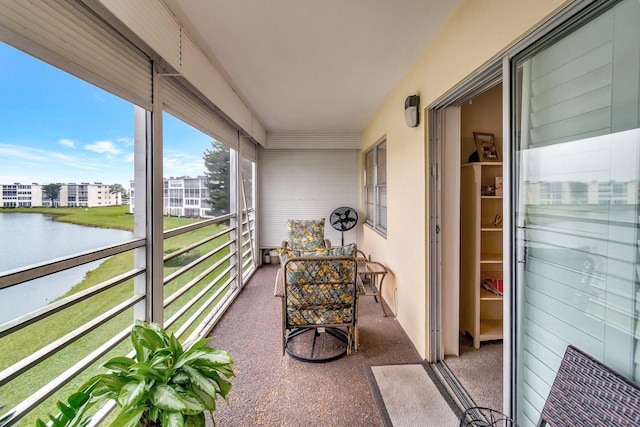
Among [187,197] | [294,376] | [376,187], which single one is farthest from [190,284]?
[376,187]

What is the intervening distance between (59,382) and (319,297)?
4.92 feet

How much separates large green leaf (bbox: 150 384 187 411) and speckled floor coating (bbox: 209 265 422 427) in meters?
0.93

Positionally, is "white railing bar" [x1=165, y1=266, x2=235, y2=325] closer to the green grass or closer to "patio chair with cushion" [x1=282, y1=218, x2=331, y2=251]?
the green grass

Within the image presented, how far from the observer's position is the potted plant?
2.88 ft

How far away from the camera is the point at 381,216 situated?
13.0 ft

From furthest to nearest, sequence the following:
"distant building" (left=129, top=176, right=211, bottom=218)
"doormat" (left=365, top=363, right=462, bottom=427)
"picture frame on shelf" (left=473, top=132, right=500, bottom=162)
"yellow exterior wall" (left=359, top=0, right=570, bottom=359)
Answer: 1. "picture frame on shelf" (left=473, top=132, right=500, bottom=162)
2. "distant building" (left=129, top=176, right=211, bottom=218)
3. "doormat" (left=365, top=363, right=462, bottom=427)
4. "yellow exterior wall" (left=359, top=0, right=570, bottom=359)

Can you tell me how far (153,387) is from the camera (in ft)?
3.09

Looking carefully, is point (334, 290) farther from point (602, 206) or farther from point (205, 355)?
point (602, 206)

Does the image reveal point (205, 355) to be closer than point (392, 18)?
Yes

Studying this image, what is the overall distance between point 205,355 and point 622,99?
67.3 inches

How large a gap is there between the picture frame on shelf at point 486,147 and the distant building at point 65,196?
A: 9.33ft

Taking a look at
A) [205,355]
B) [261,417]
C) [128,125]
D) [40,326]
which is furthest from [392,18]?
[261,417]

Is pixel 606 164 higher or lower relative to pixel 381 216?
higher

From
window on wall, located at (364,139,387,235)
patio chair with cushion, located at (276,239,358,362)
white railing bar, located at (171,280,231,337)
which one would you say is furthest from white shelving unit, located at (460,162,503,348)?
white railing bar, located at (171,280,231,337)
